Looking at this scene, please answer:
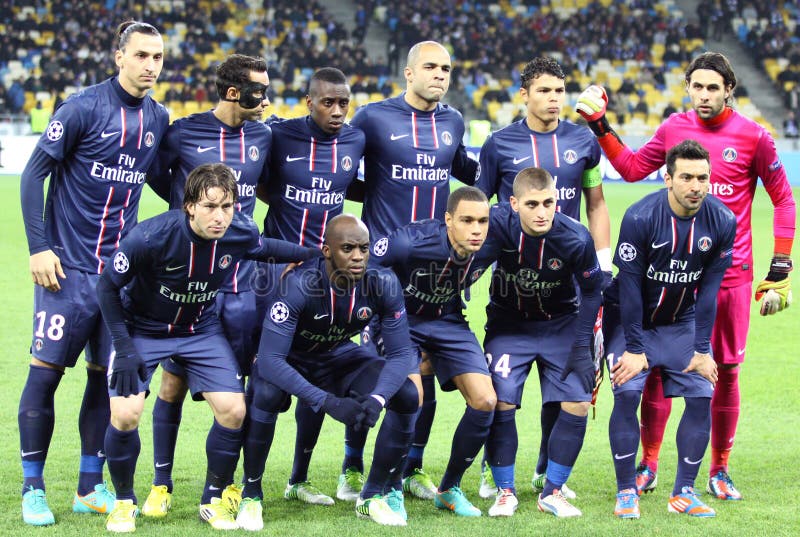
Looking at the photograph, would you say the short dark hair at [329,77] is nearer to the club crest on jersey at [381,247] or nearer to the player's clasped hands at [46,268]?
the club crest on jersey at [381,247]

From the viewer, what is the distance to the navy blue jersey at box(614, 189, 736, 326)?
570cm

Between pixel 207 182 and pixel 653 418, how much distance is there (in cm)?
306

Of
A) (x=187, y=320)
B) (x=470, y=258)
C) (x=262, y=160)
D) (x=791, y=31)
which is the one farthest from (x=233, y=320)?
(x=791, y=31)

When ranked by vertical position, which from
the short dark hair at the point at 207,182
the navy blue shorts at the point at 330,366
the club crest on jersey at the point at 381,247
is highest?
the short dark hair at the point at 207,182

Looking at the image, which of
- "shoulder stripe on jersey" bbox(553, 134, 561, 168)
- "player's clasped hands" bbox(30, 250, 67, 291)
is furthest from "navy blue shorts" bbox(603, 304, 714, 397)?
"player's clasped hands" bbox(30, 250, 67, 291)

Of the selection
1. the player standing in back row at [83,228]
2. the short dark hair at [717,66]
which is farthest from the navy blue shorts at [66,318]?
the short dark hair at [717,66]

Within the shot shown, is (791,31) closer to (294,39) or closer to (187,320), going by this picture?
(294,39)

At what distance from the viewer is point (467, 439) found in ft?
18.7

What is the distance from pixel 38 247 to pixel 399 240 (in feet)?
6.26

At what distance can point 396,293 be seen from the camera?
550cm

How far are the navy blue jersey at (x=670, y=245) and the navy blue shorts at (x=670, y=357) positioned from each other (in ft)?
0.66

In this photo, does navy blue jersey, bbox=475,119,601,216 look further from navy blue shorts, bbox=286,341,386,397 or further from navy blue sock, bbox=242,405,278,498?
navy blue sock, bbox=242,405,278,498

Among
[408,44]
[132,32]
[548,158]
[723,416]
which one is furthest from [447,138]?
[408,44]

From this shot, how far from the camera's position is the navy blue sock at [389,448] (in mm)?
5531
